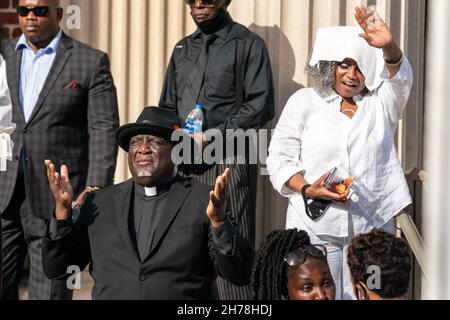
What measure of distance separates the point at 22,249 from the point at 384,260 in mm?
2363

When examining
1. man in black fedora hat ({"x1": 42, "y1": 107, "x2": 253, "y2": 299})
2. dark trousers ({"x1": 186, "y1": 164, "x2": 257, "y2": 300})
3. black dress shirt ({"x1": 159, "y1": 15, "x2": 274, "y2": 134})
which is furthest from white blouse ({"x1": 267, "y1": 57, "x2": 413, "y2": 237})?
man in black fedora hat ({"x1": 42, "y1": 107, "x2": 253, "y2": 299})

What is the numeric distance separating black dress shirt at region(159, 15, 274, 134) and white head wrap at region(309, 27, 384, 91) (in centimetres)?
39

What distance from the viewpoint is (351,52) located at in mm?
7547

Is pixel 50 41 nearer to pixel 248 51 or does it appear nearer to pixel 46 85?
pixel 46 85

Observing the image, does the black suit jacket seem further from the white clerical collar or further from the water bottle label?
the water bottle label

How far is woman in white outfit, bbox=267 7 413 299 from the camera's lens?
7402mm

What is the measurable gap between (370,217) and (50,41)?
1.97 meters

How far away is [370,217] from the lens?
24.5ft

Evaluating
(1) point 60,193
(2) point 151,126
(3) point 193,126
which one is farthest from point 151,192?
(3) point 193,126

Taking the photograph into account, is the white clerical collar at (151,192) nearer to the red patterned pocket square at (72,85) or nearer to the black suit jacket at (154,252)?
the black suit jacket at (154,252)

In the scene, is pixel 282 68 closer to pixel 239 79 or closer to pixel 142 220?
pixel 239 79

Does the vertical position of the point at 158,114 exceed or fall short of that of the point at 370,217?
it exceeds it
